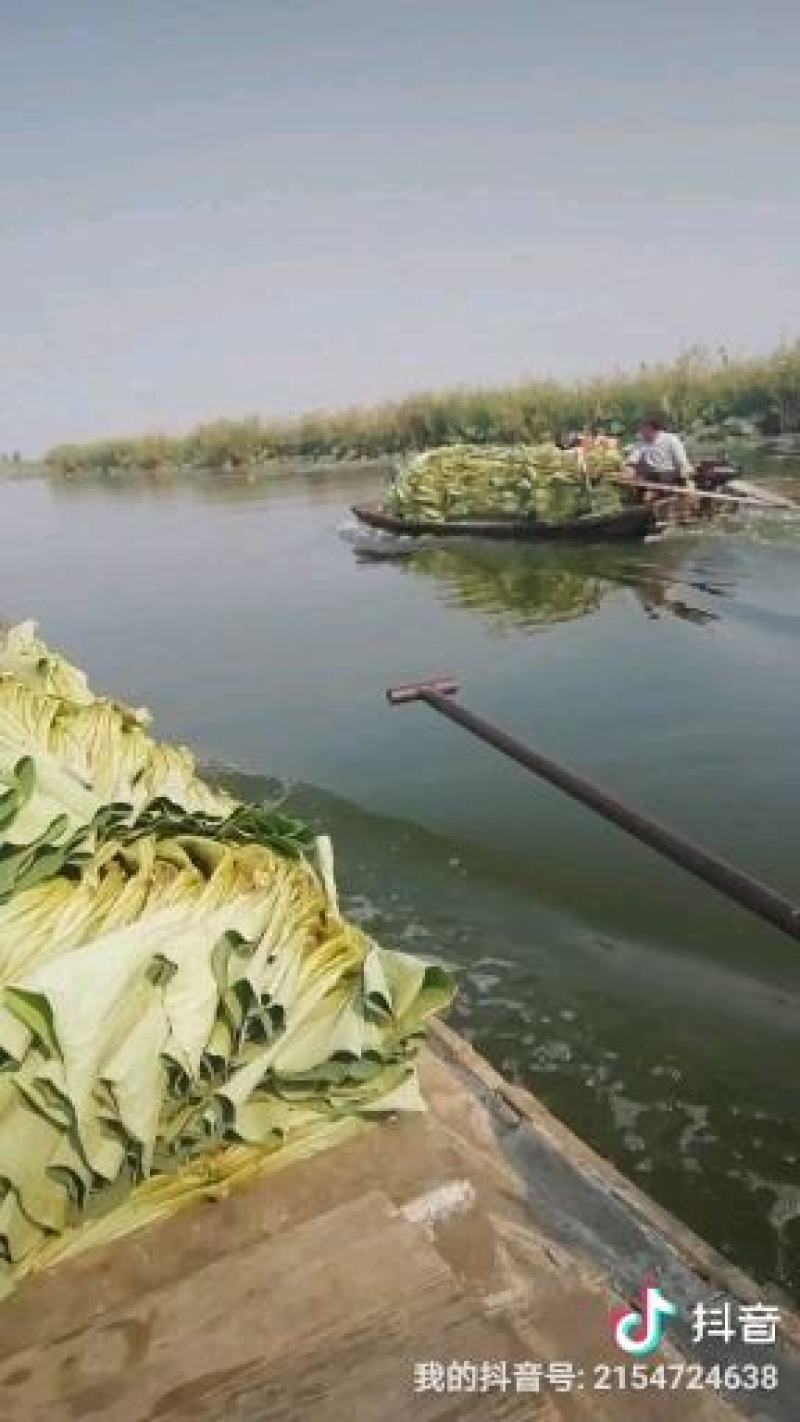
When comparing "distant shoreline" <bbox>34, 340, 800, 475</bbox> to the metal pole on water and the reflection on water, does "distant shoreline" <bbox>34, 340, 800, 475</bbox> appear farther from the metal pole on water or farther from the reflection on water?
the metal pole on water

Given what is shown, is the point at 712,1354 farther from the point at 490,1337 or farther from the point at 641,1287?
the point at 490,1337

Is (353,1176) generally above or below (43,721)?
below

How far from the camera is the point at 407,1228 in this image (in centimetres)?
242

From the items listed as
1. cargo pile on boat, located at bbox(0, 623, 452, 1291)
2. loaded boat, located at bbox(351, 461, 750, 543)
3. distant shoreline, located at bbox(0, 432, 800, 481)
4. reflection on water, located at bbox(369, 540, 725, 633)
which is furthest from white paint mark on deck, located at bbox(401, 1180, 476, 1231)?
distant shoreline, located at bbox(0, 432, 800, 481)

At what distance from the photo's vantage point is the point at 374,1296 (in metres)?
2.25

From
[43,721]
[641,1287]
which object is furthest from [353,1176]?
[43,721]

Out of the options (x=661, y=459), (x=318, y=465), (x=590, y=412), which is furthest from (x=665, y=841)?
(x=318, y=465)

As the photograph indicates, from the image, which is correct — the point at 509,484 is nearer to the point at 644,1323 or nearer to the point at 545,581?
the point at 545,581

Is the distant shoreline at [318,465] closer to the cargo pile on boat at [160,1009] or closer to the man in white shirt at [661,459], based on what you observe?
the man in white shirt at [661,459]

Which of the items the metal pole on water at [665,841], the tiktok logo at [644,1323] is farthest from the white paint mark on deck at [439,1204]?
the metal pole on water at [665,841]

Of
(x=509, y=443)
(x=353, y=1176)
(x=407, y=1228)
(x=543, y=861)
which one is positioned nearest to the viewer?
(x=407, y=1228)

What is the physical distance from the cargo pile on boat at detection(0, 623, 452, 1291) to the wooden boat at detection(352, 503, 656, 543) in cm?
1414

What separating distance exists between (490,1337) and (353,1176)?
2.08 ft

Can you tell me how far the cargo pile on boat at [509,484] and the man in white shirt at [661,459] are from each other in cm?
49
